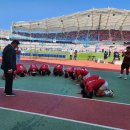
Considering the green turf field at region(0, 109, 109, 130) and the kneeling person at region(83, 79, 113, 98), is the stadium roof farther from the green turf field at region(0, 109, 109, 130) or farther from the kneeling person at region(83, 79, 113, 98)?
the green turf field at region(0, 109, 109, 130)

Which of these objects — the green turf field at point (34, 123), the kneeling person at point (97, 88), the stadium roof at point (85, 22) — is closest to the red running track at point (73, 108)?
the green turf field at point (34, 123)

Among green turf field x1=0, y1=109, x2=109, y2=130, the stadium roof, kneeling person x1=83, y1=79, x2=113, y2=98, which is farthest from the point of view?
the stadium roof

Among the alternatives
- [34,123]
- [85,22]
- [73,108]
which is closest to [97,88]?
[73,108]

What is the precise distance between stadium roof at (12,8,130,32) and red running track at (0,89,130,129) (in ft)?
260

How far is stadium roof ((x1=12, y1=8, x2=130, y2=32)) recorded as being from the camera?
86.4 m

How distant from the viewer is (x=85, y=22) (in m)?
91.4

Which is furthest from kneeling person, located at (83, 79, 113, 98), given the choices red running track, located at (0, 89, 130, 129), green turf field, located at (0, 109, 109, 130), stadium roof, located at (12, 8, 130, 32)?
stadium roof, located at (12, 8, 130, 32)

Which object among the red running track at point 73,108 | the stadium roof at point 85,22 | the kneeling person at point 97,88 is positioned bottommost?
the red running track at point 73,108

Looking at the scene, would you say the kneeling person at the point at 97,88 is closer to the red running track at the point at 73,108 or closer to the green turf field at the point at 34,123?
the red running track at the point at 73,108

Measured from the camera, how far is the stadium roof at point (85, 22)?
8644 centimetres

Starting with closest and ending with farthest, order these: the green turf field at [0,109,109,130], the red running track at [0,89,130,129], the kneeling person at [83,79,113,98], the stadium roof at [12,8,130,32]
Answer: the green turf field at [0,109,109,130] → the red running track at [0,89,130,129] → the kneeling person at [83,79,113,98] → the stadium roof at [12,8,130,32]

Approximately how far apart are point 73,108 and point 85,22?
3373 inches

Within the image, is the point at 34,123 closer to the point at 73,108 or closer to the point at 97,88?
the point at 73,108

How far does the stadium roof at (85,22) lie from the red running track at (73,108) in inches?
3115
